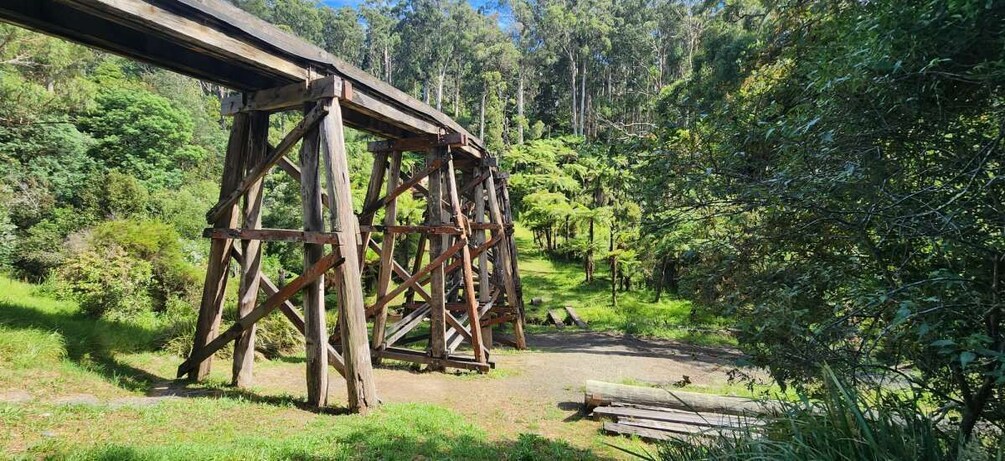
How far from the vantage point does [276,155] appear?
4.66m

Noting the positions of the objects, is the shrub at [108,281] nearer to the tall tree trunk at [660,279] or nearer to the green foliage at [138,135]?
the green foliage at [138,135]

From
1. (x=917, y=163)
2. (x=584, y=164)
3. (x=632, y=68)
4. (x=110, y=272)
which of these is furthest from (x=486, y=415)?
(x=632, y=68)

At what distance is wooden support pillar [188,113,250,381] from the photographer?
501cm

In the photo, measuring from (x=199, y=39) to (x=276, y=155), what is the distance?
1384 millimetres

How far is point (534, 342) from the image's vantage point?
1164cm

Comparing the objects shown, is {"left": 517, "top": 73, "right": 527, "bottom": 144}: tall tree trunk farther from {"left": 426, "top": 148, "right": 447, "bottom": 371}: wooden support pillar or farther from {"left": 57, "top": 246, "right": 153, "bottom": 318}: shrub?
{"left": 57, "top": 246, "right": 153, "bottom": 318}: shrub

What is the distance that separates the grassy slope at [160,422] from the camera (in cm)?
294

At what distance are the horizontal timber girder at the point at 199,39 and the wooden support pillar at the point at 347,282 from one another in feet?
1.67

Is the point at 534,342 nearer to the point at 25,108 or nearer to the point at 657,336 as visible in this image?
the point at 657,336

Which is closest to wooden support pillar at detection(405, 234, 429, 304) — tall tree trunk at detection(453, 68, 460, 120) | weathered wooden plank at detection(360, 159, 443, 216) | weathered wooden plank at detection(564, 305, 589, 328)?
weathered wooden plank at detection(360, 159, 443, 216)

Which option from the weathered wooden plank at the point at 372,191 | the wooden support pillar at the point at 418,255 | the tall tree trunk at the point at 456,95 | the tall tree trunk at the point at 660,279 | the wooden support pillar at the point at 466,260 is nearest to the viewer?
the wooden support pillar at the point at 466,260

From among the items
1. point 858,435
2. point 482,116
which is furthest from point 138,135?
point 858,435

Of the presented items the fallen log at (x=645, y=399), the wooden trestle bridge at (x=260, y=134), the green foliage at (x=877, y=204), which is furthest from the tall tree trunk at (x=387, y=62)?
the green foliage at (x=877, y=204)

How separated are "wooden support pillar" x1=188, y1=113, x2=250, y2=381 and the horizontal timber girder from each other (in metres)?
0.62
